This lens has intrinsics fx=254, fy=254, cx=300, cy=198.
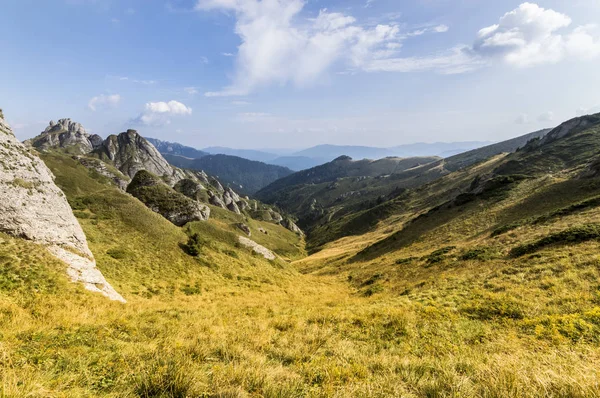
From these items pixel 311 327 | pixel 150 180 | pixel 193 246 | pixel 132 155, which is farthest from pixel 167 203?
pixel 132 155

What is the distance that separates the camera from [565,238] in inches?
866

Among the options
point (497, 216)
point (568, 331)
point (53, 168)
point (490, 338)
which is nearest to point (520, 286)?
point (568, 331)

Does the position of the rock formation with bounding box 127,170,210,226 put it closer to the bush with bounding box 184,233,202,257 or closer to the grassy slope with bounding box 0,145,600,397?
the bush with bounding box 184,233,202,257

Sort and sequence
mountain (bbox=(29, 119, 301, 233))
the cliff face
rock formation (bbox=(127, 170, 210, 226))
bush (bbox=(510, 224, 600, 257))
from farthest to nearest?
mountain (bbox=(29, 119, 301, 233))
rock formation (bbox=(127, 170, 210, 226))
bush (bbox=(510, 224, 600, 257))
the cliff face

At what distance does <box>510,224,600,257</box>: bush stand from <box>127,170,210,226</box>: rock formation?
5151 cm

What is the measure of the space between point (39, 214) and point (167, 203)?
34.4 meters

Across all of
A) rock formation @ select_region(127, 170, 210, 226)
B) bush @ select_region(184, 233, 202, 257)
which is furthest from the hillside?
rock formation @ select_region(127, 170, 210, 226)

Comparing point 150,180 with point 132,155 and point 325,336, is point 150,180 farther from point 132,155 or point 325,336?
point 132,155

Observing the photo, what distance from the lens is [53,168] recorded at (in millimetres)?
54469

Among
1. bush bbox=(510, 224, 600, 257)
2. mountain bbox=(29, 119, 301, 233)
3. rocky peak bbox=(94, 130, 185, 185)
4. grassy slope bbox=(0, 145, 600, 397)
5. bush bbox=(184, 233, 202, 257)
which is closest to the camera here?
grassy slope bbox=(0, 145, 600, 397)

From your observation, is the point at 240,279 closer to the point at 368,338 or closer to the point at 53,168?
the point at 368,338

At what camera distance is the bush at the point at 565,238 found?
69.1ft

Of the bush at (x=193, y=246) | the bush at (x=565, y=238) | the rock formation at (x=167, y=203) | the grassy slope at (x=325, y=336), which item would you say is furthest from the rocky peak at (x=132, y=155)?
the bush at (x=565, y=238)

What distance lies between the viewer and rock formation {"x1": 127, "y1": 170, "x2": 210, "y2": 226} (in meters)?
52.7
